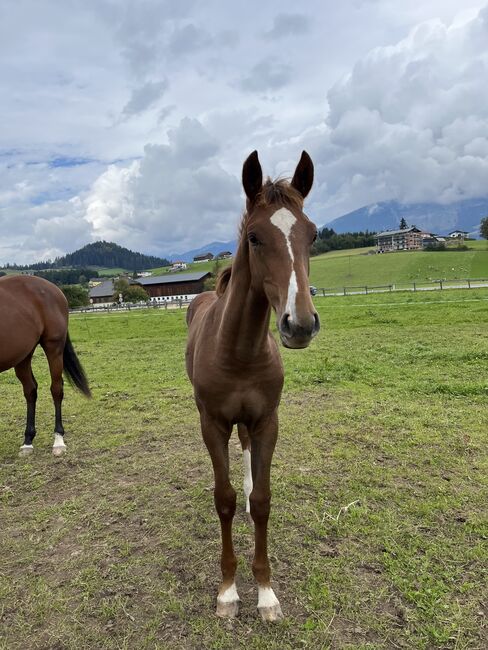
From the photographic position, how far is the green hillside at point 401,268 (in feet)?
A: 178

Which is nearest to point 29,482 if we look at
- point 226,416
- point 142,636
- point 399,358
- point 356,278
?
point 142,636

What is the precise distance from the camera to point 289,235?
90.7 inches

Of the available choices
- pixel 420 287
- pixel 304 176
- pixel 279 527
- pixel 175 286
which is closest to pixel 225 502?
pixel 279 527

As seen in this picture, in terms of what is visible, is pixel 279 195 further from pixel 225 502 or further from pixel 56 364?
pixel 56 364

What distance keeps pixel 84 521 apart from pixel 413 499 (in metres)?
3.07

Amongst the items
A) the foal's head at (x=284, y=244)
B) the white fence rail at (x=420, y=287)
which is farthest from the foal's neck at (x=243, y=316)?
the white fence rail at (x=420, y=287)

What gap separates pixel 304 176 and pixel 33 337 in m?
4.58

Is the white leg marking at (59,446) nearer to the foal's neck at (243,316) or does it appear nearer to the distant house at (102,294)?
the foal's neck at (243,316)

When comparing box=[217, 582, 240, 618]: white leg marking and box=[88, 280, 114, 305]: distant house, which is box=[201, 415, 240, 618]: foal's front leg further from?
box=[88, 280, 114, 305]: distant house

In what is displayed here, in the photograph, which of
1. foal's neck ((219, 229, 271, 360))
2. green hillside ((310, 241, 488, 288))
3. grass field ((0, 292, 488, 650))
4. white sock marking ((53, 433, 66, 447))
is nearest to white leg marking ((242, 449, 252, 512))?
grass field ((0, 292, 488, 650))

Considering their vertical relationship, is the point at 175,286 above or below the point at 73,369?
above

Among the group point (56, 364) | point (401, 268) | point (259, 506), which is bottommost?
point (259, 506)

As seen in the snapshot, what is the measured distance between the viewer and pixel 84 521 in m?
3.86

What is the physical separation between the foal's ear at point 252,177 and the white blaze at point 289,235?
0.90 feet
